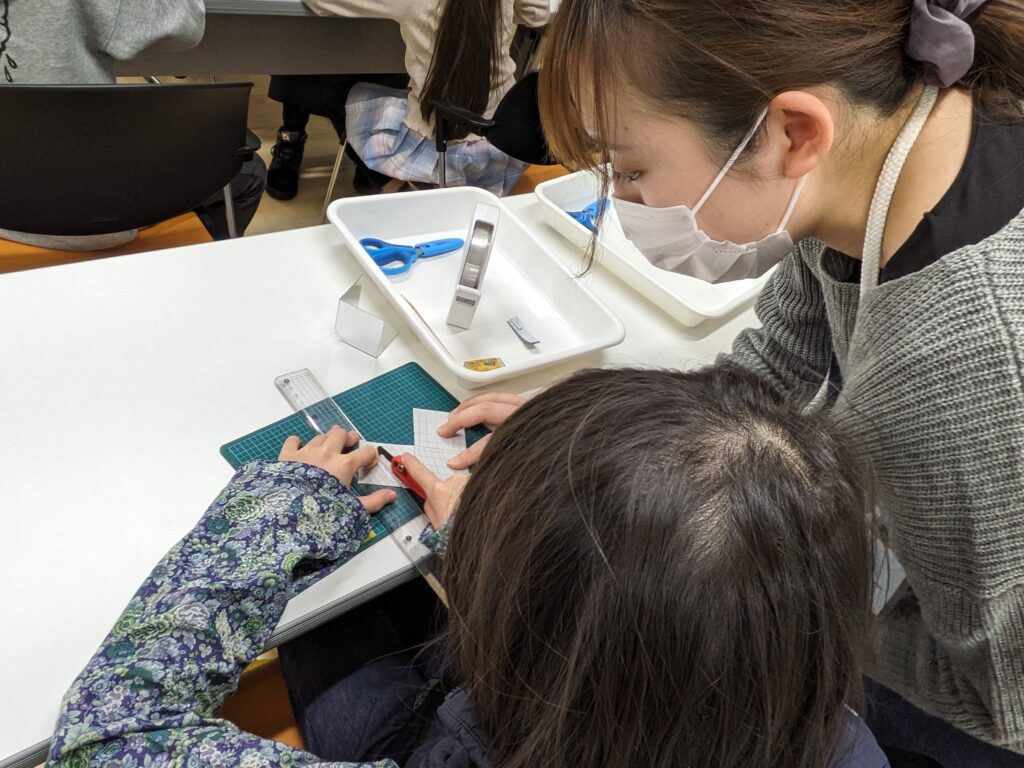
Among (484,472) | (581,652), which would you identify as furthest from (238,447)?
(581,652)

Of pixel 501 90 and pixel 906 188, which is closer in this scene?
pixel 906 188

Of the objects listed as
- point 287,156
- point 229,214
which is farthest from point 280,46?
point 229,214

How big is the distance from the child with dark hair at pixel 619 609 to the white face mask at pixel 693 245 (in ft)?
0.91

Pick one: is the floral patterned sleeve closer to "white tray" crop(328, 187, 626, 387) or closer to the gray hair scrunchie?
"white tray" crop(328, 187, 626, 387)

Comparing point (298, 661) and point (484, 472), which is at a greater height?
point (484, 472)

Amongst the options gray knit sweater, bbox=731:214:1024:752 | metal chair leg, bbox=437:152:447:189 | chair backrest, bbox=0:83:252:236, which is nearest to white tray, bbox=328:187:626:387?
chair backrest, bbox=0:83:252:236

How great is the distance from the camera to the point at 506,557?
0.52m

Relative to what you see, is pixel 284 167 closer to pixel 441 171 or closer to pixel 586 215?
pixel 441 171

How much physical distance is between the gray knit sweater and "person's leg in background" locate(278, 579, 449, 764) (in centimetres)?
52

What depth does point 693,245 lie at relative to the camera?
842mm

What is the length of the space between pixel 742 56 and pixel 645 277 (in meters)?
0.58

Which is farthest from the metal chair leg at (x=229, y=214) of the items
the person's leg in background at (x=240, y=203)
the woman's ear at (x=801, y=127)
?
the woman's ear at (x=801, y=127)

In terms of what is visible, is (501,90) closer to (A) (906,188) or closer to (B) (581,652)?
(A) (906,188)

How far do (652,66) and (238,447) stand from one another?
60 cm
